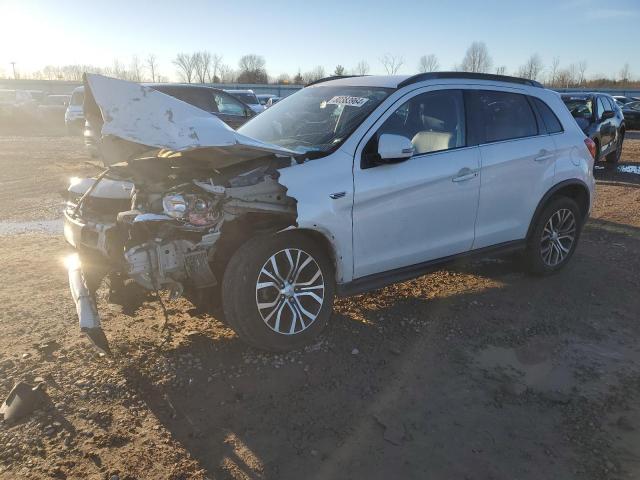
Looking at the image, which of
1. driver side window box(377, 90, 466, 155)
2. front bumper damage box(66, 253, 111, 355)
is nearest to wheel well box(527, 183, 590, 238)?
driver side window box(377, 90, 466, 155)

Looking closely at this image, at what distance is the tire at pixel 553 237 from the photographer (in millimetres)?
5133

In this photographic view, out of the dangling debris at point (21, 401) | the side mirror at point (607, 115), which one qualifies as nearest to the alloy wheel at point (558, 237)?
the dangling debris at point (21, 401)

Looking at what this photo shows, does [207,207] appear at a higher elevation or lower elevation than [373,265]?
higher

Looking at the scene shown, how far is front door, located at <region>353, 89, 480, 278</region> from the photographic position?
150 inches

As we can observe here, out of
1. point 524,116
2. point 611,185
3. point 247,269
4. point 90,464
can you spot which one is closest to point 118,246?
point 247,269

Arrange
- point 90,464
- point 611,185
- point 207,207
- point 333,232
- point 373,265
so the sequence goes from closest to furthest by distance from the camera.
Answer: point 90,464 < point 207,207 < point 333,232 < point 373,265 < point 611,185

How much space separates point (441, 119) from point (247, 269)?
7.08 ft

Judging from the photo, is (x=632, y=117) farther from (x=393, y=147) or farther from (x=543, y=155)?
(x=393, y=147)

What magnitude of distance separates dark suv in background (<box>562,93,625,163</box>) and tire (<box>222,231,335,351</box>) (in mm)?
9686

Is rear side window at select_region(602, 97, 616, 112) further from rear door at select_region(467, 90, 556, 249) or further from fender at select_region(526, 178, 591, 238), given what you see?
rear door at select_region(467, 90, 556, 249)

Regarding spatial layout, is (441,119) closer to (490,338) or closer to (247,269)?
(490,338)

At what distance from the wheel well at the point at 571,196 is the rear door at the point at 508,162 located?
80 millimetres

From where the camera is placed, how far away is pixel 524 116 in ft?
16.2

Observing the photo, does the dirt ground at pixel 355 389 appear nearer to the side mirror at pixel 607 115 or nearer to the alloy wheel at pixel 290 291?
the alloy wheel at pixel 290 291
